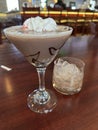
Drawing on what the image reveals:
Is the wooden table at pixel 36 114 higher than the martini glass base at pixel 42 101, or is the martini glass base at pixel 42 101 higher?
the wooden table at pixel 36 114

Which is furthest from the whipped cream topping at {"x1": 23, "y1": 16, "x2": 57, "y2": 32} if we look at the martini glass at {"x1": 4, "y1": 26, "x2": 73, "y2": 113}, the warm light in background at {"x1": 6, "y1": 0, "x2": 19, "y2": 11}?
the warm light in background at {"x1": 6, "y1": 0, "x2": 19, "y2": 11}

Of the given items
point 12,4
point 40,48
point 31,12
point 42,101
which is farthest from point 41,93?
point 12,4

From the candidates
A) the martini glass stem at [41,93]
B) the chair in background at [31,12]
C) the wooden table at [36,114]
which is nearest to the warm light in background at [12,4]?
the chair in background at [31,12]

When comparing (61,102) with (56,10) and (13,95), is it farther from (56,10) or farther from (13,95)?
(56,10)

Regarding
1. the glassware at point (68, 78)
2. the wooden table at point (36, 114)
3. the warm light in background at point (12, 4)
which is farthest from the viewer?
the warm light in background at point (12, 4)

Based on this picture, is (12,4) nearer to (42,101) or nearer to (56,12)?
(56,12)

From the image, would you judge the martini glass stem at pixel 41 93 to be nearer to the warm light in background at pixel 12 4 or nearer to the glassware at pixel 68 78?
the glassware at pixel 68 78

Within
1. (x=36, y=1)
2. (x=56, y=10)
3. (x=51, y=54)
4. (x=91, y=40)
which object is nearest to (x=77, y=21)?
(x=56, y=10)

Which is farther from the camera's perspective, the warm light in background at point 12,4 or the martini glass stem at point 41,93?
the warm light in background at point 12,4
